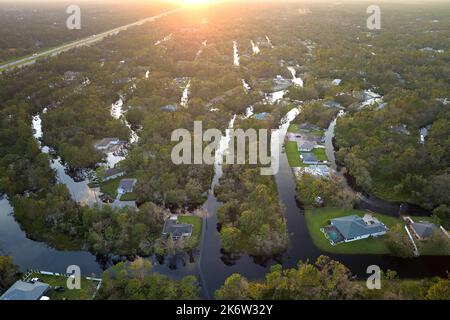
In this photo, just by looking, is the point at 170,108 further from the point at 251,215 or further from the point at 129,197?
the point at 251,215

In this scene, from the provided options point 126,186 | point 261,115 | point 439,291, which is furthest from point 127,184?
point 439,291

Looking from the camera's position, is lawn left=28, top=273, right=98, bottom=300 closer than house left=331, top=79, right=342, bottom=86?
Yes

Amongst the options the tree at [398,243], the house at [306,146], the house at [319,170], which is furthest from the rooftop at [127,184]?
the tree at [398,243]

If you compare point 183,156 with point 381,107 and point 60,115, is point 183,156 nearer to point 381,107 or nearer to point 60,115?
point 60,115

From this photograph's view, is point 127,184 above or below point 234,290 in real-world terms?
above

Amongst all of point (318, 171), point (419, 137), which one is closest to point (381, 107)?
point (419, 137)

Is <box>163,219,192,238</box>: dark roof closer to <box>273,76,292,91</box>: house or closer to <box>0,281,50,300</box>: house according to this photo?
<box>0,281,50,300</box>: house

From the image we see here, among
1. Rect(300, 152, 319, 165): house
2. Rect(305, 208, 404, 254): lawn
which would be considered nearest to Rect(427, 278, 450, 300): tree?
Rect(305, 208, 404, 254): lawn

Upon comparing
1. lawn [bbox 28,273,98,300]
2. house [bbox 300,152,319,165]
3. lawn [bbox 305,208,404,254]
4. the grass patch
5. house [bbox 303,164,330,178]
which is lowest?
lawn [bbox 28,273,98,300]
